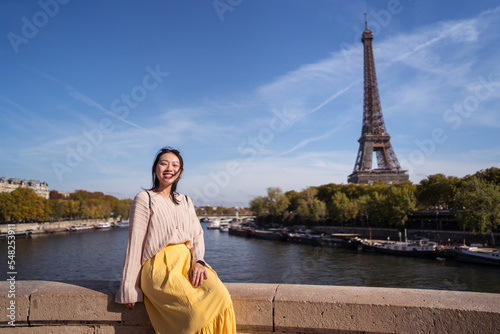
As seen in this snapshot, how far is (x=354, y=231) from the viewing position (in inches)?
2386

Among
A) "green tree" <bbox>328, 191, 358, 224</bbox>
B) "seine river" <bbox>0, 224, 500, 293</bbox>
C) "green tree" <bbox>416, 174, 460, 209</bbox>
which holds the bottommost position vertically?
"seine river" <bbox>0, 224, 500, 293</bbox>

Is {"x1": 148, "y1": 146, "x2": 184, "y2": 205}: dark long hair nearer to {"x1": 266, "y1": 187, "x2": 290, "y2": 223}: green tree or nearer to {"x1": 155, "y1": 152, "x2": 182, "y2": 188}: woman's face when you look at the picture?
{"x1": 155, "y1": 152, "x2": 182, "y2": 188}: woman's face

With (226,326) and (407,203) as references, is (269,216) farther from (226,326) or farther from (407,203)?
(226,326)

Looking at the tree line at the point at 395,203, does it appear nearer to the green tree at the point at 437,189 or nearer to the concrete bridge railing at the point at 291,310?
the green tree at the point at 437,189

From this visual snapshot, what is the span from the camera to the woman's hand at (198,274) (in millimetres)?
2914

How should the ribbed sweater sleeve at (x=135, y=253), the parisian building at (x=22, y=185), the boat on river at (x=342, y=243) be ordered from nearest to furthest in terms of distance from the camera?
the ribbed sweater sleeve at (x=135, y=253)
the boat on river at (x=342, y=243)
the parisian building at (x=22, y=185)

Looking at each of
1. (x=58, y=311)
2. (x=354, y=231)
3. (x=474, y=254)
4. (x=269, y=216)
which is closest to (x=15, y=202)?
(x=269, y=216)

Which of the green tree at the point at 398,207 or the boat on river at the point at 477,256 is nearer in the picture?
the boat on river at the point at 477,256

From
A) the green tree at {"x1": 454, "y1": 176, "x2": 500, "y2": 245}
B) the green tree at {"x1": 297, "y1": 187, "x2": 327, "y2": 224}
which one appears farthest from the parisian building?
the green tree at {"x1": 454, "y1": 176, "x2": 500, "y2": 245}

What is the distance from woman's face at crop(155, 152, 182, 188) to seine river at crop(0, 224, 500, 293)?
21.7m

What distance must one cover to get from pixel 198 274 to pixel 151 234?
21.1 inches

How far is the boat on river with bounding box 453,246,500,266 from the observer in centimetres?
2885

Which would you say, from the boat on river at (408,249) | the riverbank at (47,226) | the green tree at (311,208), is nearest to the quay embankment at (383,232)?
the riverbank at (47,226)

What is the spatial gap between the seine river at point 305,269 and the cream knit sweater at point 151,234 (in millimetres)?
21771
